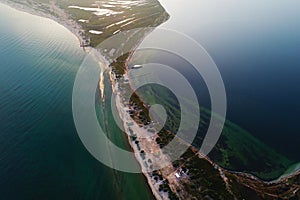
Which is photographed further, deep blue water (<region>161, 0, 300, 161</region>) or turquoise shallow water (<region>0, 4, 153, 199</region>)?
deep blue water (<region>161, 0, 300, 161</region>)

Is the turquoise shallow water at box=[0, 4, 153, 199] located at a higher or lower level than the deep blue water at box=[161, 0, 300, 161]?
lower

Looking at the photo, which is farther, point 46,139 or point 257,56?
point 257,56

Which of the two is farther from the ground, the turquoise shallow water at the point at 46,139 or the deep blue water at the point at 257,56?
the deep blue water at the point at 257,56

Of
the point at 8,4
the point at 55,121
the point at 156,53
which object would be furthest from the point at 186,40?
the point at 8,4

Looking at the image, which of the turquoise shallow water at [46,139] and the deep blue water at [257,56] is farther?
the deep blue water at [257,56]

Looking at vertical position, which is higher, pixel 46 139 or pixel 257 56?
pixel 257 56

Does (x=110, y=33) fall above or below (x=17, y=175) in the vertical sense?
above

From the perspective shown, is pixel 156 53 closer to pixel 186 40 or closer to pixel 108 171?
pixel 186 40

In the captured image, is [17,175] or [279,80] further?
[279,80]
